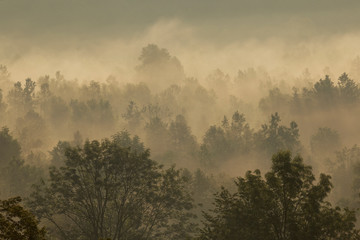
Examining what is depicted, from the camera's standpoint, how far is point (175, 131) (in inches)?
4545

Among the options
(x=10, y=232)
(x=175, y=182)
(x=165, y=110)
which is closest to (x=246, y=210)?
(x=175, y=182)

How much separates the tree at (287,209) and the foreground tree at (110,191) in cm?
1522

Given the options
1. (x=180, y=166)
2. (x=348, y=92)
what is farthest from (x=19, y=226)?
(x=348, y=92)

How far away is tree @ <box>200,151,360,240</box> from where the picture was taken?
77.0 ft

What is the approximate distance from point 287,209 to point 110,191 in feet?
A: 71.1

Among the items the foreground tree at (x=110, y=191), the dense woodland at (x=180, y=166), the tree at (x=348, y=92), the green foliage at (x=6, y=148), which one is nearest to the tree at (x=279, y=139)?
the dense woodland at (x=180, y=166)

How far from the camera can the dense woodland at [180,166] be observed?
25516mm

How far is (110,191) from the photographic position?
130 ft

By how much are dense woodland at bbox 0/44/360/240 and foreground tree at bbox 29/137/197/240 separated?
0.16 meters

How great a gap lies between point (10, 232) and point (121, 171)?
2652 centimetres

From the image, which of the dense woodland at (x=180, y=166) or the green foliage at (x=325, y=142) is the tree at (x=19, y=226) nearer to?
the dense woodland at (x=180, y=166)

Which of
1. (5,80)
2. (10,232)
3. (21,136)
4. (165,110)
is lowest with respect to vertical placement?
(10,232)

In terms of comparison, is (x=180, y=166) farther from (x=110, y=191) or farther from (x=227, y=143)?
(x=110, y=191)

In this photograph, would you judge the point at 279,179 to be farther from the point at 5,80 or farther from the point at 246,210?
the point at 5,80
